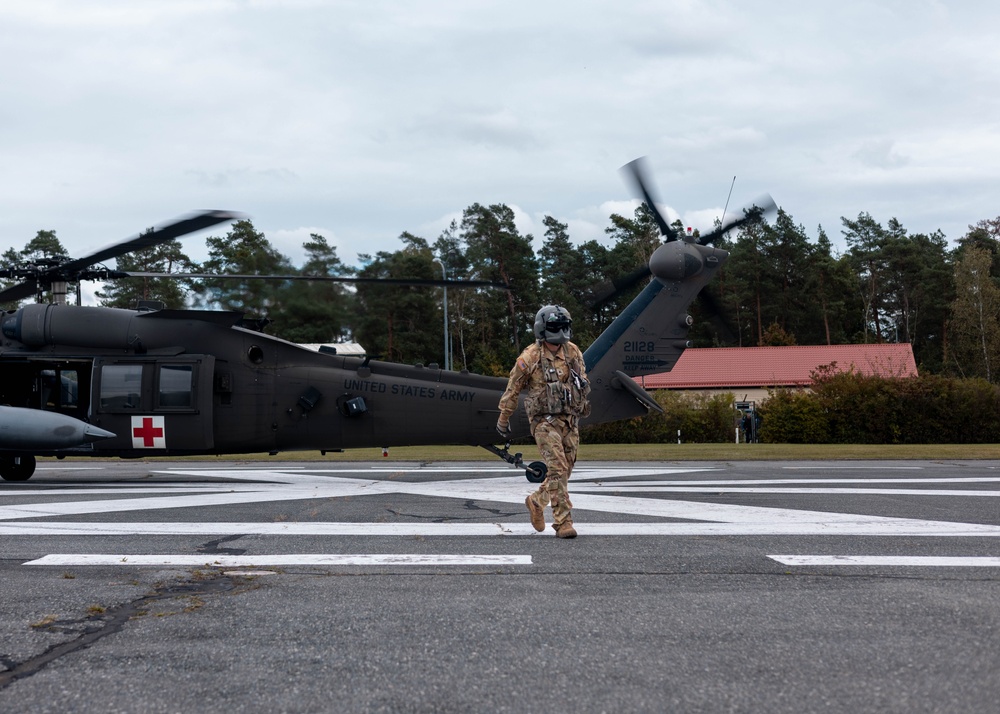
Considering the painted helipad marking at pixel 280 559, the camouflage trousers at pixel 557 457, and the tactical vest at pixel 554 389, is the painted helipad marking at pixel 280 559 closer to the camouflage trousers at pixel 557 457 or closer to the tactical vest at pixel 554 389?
the camouflage trousers at pixel 557 457

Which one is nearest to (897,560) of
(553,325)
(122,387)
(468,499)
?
(553,325)

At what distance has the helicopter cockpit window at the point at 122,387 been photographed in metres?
13.0

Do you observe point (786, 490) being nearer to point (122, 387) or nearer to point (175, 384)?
point (175, 384)

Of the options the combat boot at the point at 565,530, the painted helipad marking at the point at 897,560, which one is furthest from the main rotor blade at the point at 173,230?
the painted helipad marking at the point at 897,560

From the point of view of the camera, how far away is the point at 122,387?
42.6 feet

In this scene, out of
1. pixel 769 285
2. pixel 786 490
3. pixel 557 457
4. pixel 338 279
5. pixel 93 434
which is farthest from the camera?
pixel 769 285

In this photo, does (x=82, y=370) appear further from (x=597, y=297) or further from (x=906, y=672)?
(x=906, y=672)

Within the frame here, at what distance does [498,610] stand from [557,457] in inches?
111

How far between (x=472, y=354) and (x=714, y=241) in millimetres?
40890

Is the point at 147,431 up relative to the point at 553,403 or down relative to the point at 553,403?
down

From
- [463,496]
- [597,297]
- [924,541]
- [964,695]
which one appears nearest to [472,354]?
[597,297]

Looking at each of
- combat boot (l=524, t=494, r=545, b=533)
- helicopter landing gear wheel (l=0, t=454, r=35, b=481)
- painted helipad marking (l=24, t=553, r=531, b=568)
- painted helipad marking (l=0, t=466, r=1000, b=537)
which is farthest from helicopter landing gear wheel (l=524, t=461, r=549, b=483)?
helicopter landing gear wheel (l=0, t=454, r=35, b=481)

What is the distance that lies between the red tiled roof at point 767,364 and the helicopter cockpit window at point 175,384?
1696 inches

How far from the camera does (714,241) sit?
13867 mm
